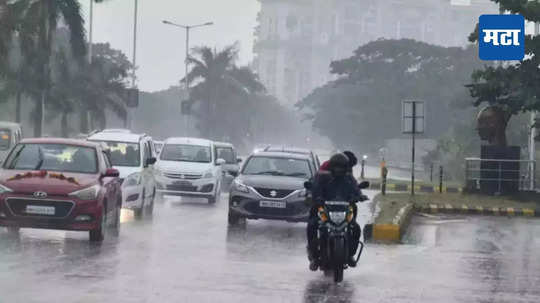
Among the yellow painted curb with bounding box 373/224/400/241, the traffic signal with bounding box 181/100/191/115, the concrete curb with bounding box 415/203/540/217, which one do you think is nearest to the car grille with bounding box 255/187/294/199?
the yellow painted curb with bounding box 373/224/400/241

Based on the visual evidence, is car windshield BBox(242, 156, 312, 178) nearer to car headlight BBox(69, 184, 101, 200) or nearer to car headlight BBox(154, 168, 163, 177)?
car headlight BBox(69, 184, 101, 200)

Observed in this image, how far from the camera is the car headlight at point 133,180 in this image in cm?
2381

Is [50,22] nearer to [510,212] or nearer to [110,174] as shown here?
[510,212]

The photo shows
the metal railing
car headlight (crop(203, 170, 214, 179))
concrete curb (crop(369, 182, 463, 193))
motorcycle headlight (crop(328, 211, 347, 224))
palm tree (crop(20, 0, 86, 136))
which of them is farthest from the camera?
A: palm tree (crop(20, 0, 86, 136))

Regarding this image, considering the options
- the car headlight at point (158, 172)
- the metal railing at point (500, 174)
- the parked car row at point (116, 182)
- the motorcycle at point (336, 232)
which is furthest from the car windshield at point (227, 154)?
the motorcycle at point (336, 232)

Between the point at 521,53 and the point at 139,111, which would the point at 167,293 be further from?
the point at 139,111

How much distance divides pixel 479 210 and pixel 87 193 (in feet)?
51.8

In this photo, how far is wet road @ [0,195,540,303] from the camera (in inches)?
488

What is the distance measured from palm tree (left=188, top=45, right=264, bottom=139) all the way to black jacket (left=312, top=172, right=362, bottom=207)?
9178 centimetres

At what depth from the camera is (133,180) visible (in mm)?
24094

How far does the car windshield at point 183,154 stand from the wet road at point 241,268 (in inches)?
402

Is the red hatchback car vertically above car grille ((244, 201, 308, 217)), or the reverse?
the red hatchback car

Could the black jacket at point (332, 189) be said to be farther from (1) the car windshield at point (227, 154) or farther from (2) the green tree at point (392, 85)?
(2) the green tree at point (392, 85)

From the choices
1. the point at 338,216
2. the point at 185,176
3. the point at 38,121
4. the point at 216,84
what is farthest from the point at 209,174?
the point at 216,84
